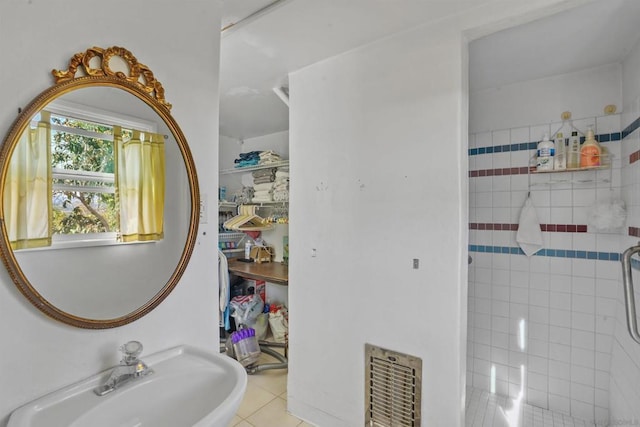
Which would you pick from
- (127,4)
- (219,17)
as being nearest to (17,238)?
(127,4)

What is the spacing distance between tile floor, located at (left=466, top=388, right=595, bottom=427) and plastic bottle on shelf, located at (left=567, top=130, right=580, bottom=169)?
1654 mm

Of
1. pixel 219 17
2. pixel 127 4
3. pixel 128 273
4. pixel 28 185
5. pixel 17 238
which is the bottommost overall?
pixel 128 273

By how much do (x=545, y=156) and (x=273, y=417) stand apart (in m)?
2.51

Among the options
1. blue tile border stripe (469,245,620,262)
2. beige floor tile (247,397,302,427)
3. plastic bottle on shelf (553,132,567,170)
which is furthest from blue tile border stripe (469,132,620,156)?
beige floor tile (247,397,302,427)

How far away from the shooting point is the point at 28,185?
79 cm

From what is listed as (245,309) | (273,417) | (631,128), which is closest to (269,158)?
(245,309)

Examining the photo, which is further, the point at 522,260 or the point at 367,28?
the point at 522,260

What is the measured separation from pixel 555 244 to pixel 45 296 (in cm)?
267

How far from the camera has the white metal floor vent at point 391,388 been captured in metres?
1.54

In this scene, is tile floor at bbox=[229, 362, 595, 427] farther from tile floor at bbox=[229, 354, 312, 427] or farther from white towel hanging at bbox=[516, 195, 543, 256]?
white towel hanging at bbox=[516, 195, 543, 256]

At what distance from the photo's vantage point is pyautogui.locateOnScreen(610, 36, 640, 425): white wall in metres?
1.50

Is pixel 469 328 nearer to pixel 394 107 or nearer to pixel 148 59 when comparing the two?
pixel 394 107

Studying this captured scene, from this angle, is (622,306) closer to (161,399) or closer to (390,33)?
(390,33)

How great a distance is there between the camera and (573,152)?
1.91 meters
